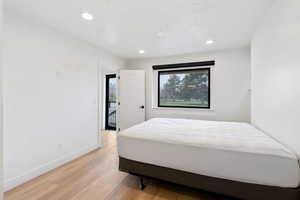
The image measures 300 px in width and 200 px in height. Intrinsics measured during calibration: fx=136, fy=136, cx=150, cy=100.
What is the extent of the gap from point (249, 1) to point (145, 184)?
2706 millimetres

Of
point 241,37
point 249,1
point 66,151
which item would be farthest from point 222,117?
point 66,151

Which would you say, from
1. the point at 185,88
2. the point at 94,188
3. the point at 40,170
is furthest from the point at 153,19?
the point at 40,170

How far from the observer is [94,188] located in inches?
70.7

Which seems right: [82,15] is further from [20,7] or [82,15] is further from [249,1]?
[249,1]

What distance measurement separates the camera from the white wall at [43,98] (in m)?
1.81

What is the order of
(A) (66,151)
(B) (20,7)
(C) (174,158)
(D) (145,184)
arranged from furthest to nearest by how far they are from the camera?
(A) (66,151), (D) (145,184), (B) (20,7), (C) (174,158)

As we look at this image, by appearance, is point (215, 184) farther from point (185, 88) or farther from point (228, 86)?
point (185, 88)

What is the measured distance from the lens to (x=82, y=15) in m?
1.95

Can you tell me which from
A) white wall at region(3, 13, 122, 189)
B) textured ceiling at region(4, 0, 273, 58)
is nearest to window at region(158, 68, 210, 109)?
textured ceiling at region(4, 0, 273, 58)

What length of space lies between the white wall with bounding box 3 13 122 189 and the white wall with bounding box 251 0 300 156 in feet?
10.2

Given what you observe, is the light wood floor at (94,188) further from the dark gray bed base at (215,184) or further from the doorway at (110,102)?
the doorway at (110,102)

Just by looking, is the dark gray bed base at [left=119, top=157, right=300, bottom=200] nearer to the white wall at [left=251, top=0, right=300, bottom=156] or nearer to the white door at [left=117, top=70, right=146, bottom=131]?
the white wall at [left=251, top=0, right=300, bottom=156]

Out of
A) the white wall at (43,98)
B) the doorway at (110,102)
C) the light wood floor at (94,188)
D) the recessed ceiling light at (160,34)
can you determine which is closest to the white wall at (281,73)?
→ the light wood floor at (94,188)

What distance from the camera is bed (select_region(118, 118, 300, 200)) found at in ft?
4.09
